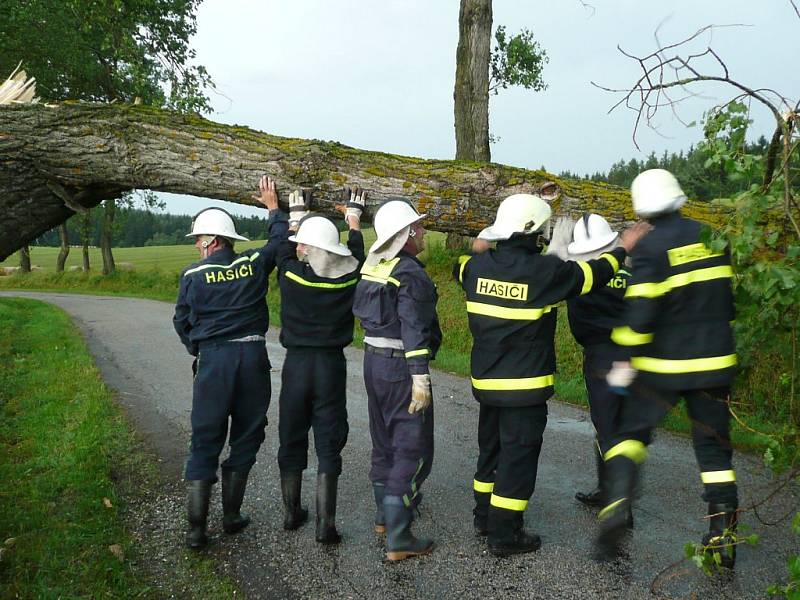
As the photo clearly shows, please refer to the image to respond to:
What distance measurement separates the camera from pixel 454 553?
383cm

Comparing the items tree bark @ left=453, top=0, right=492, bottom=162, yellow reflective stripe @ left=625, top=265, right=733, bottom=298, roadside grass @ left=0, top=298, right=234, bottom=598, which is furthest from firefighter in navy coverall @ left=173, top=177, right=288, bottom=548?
tree bark @ left=453, top=0, right=492, bottom=162

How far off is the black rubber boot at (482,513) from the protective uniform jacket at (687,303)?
139 cm

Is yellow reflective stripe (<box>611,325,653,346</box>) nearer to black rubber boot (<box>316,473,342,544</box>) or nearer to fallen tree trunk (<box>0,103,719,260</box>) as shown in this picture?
fallen tree trunk (<box>0,103,719,260</box>)

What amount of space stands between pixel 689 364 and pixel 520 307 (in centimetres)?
97

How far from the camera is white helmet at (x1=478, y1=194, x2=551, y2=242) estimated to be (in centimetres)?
369

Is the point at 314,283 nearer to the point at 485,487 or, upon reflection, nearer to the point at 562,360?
the point at 485,487

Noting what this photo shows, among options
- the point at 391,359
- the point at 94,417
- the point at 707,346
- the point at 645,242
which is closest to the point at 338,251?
the point at 391,359

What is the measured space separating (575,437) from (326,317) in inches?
119

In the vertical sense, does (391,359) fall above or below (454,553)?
above

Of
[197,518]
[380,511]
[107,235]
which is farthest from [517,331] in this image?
[107,235]

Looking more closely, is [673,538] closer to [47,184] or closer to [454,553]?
[454,553]

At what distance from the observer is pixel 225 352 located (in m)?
4.17

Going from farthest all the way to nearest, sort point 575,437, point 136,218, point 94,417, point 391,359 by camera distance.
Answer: point 136,218, point 94,417, point 575,437, point 391,359

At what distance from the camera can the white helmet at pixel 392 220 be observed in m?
3.94
